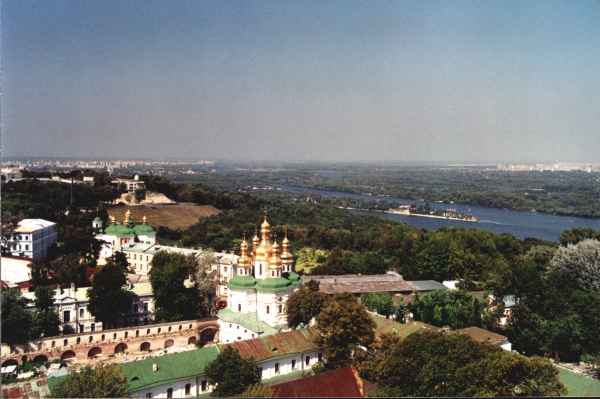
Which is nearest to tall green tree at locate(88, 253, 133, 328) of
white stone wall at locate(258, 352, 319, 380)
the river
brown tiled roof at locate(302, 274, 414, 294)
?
white stone wall at locate(258, 352, 319, 380)

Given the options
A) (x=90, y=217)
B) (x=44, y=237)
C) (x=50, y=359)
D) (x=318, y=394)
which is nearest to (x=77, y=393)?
(x=318, y=394)

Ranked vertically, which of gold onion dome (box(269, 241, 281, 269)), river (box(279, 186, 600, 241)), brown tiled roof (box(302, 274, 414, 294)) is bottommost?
river (box(279, 186, 600, 241))

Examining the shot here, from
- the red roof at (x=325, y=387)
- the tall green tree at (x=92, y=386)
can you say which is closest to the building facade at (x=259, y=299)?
the red roof at (x=325, y=387)

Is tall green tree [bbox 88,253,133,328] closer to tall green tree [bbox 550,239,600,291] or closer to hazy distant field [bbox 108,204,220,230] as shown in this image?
tall green tree [bbox 550,239,600,291]

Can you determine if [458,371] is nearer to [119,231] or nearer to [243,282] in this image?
[243,282]

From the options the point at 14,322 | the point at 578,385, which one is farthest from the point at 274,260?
the point at 578,385

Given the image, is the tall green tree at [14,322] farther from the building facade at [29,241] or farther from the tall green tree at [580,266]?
the tall green tree at [580,266]
